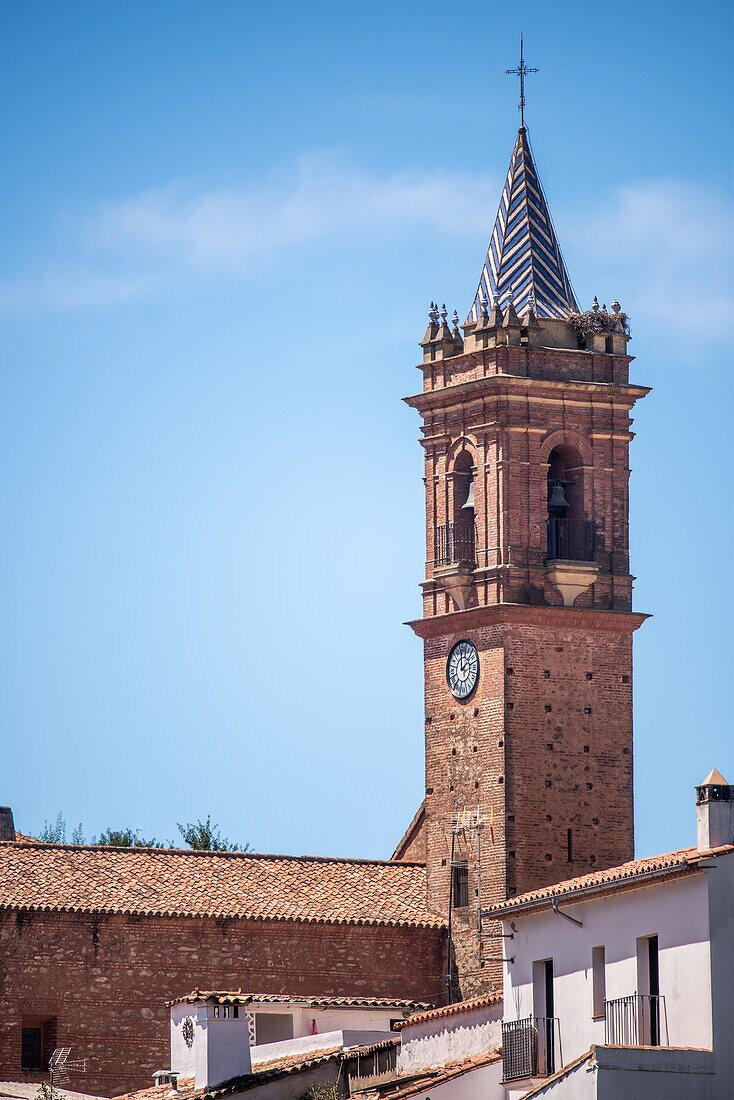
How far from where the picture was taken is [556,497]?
5497cm

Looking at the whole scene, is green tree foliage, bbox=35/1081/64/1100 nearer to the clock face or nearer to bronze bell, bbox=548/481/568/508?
the clock face

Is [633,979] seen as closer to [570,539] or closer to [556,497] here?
[570,539]

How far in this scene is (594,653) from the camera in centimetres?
5394

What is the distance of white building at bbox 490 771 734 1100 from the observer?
3778 cm

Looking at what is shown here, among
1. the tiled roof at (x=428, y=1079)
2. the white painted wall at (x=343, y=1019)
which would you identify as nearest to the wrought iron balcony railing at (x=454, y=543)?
the white painted wall at (x=343, y=1019)

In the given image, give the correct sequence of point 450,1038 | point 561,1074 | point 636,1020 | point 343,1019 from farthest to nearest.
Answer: point 343,1019 < point 450,1038 < point 636,1020 < point 561,1074

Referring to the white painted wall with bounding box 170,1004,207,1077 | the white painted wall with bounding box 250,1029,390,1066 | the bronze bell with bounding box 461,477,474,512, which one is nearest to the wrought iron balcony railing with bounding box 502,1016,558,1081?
the white painted wall with bounding box 250,1029,390,1066

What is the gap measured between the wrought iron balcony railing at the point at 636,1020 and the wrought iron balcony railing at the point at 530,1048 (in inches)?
80.5

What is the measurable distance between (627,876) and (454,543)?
15.7m

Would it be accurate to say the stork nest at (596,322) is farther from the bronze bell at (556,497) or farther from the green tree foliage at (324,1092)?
the green tree foliage at (324,1092)

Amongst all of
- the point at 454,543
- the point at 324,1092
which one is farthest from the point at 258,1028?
the point at 454,543

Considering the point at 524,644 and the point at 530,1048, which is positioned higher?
the point at 524,644

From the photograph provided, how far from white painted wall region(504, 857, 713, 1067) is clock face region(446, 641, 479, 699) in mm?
9880

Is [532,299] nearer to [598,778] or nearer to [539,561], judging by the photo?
[539,561]
